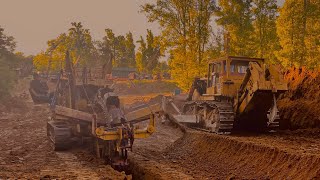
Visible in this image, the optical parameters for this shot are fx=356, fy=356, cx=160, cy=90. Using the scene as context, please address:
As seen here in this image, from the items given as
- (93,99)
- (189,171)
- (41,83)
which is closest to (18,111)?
(41,83)

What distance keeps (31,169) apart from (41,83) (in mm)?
18813

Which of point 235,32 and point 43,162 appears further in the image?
Answer: point 235,32

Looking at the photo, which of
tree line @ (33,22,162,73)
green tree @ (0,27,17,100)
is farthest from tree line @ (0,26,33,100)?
tree line @ (33,22,162,73)

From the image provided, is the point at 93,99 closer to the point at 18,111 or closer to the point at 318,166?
the point at 318,166

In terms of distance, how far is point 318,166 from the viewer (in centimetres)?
853

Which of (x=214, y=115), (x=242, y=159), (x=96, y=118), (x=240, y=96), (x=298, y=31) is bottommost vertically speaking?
(x=242, y=159)

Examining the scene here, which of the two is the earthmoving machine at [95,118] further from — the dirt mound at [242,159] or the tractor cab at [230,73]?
the tractor cab at [230,73]

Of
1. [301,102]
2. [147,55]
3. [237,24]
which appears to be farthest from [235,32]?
[147,55]

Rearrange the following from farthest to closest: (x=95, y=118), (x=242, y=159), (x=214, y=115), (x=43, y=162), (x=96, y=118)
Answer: (x=214, y=115) → (x=242, y=159) → (x=43, y=162) → (x=96, y=118) → (x=95, y=118)

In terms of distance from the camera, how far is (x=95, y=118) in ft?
34.4

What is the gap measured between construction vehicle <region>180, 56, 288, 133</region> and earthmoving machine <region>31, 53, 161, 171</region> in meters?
3.82

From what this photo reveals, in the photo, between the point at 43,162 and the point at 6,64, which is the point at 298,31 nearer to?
the point at 43,162

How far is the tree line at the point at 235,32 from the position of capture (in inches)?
939

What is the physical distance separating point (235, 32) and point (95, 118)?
18753 mm
